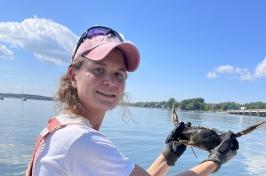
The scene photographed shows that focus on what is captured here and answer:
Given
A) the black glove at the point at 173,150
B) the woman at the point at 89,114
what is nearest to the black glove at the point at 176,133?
the black glove at the point at 173,150

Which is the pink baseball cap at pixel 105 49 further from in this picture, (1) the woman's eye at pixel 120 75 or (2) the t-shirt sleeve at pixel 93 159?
(2) the t-shirt sleeve at pixel 93 159

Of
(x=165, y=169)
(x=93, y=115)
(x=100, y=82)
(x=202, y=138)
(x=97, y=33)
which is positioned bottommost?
(x=165, y=169)

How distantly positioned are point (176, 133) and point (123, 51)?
1409mm

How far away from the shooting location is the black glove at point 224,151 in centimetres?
271

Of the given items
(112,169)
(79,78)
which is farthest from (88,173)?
(79,78)

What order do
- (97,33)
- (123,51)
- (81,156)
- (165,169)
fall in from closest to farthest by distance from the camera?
(81,156) < (123,51) < (97,33) < (165,169)

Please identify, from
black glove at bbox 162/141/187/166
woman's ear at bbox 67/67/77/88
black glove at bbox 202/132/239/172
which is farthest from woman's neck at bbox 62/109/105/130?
black glove at bbox 162/141/187/166

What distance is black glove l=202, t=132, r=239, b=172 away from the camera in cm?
271

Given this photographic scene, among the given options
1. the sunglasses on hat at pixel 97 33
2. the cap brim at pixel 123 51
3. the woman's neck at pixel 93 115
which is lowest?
the woman's neck at pixel 93 115

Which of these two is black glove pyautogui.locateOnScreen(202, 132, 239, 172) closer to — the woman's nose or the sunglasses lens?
the woman's nose

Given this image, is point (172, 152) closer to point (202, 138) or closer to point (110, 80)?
point (202, 138)

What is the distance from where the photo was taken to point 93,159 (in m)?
1.78

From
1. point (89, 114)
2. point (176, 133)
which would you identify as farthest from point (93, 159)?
point (176, 133)

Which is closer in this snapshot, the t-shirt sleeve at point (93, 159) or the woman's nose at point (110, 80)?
the t-shirt sleeve at point (93, 159)
